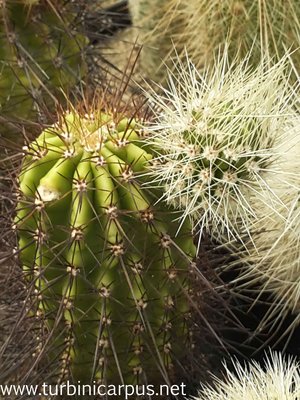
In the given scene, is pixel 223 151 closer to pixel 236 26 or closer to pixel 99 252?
pixel 99 252

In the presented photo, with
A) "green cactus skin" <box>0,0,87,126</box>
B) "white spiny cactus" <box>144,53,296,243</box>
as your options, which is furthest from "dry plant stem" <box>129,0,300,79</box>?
"white spiny cactus" <box>144,53,296,243</box>

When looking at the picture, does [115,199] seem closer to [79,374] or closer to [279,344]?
[79,374]

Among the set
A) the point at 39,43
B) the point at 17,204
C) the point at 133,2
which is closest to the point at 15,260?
the point at 17,204

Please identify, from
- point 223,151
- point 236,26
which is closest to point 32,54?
point 236,26

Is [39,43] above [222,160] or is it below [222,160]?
above

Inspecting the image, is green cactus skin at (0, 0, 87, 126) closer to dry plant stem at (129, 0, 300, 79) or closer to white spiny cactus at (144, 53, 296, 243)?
dry plant stem at (129, 0, 300, 79)

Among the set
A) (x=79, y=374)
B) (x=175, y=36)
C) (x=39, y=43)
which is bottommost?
(x=79, y=374)
